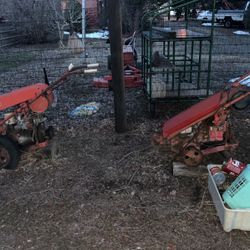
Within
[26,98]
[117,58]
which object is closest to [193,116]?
[117,58]

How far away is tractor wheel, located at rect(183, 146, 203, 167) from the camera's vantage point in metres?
3.35

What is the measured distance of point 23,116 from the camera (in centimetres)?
368

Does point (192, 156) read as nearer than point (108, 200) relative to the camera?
No

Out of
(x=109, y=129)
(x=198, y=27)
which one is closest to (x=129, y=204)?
(x=109, y=129)

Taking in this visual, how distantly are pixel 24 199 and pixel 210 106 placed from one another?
176 centimetres

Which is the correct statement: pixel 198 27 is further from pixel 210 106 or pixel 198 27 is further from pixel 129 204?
pixel 129 204

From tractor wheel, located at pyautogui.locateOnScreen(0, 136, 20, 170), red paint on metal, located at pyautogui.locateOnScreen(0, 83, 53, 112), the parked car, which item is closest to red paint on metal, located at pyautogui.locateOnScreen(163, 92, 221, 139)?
red paint on metal, located at pyautogui.locateOnScreen(0, 83, 53, 112)

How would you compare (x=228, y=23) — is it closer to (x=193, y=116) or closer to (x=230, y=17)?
(x=230, y=17)

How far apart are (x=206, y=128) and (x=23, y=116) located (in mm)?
1752

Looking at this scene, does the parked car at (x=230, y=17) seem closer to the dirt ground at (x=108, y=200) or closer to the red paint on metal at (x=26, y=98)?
the dirt ground at (x=108, y=200)

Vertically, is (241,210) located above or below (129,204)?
above

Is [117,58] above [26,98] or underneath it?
above

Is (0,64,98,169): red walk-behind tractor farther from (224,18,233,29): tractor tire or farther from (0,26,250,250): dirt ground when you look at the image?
(224,18,233,29): tractor tire

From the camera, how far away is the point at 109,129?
4574mm
